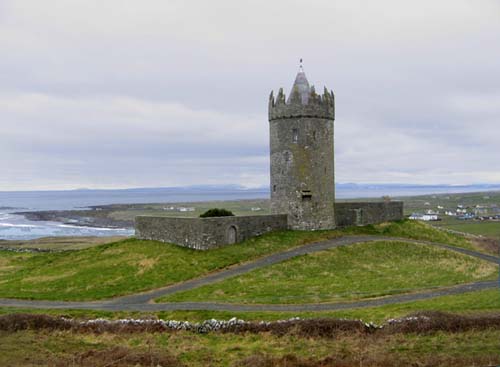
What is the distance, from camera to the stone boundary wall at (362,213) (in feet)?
139

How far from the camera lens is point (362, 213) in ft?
141

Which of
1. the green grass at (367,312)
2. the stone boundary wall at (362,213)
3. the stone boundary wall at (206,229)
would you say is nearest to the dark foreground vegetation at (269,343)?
the green grass at (367,312)

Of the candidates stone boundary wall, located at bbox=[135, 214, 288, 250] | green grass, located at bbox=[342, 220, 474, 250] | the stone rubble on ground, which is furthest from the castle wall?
the stone rubble on ground

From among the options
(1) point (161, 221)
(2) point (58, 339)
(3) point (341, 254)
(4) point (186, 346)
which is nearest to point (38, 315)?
(2) point (58, 339)

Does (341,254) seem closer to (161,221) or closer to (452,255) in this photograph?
(452,255)

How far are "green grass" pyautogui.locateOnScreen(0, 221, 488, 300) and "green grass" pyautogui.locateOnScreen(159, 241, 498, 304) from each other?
3138mm

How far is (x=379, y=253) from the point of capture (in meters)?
35.8

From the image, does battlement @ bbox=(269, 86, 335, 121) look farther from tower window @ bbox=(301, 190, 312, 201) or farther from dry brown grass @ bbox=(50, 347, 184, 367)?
dry brown grass @ bbox=(50, 347, 184, 367)

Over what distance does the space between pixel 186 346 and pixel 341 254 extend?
1786 centimetres

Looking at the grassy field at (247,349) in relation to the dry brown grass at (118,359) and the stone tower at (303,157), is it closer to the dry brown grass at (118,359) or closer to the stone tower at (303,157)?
the dry brown grass at (118,359)

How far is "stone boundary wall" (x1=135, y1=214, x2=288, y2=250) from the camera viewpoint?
3466cm

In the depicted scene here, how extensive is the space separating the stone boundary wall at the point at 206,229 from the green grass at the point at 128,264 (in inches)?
27.2

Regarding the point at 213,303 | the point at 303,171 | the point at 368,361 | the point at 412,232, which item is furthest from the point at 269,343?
the point at 412,232

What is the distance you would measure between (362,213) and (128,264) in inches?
810
